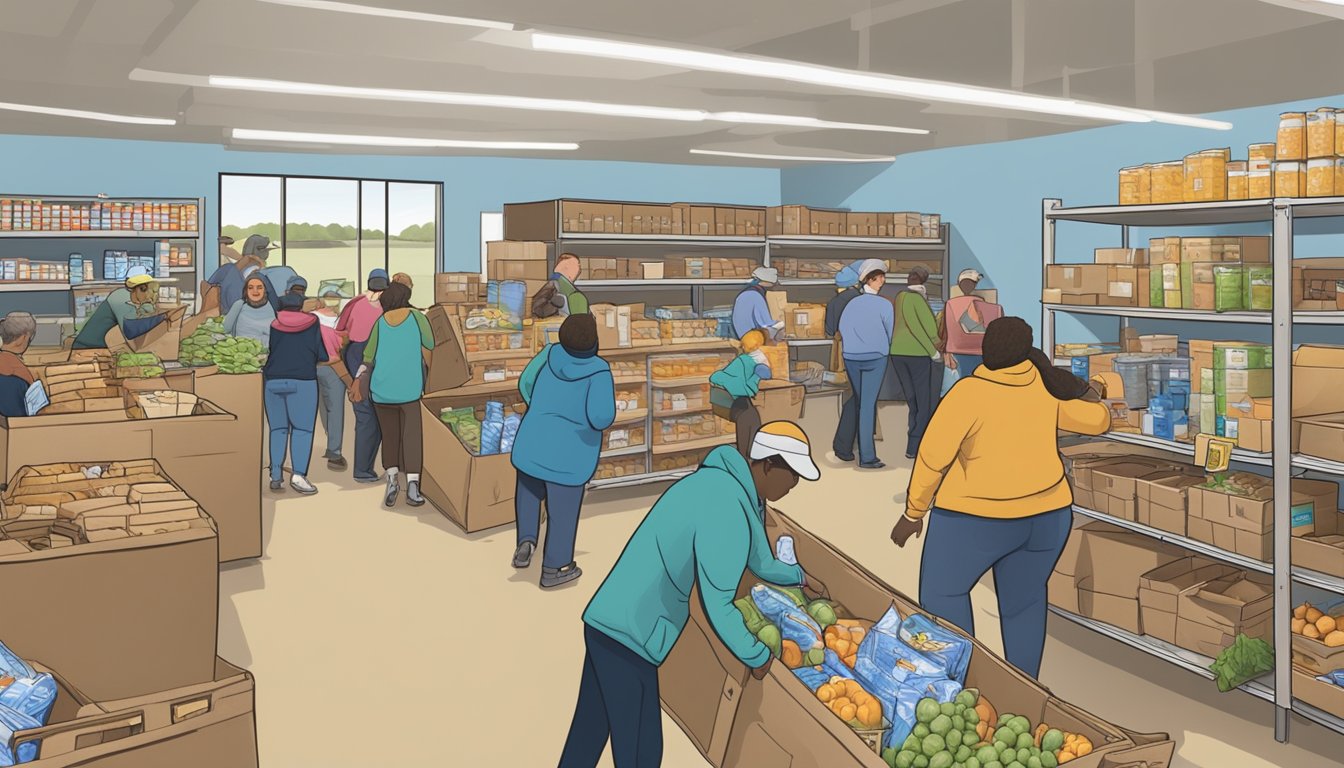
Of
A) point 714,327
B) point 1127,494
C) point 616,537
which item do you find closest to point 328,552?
point 616,537

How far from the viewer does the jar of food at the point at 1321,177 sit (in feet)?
13.2

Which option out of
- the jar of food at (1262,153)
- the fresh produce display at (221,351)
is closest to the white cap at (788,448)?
the jar of food at (1262,153)

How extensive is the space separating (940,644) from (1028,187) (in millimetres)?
9400

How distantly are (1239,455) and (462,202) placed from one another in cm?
1192

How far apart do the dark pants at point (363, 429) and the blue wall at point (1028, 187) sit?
21.3 feet

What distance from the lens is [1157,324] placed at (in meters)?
7.80

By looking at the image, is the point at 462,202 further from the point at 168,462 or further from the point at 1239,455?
the point at 1239,455

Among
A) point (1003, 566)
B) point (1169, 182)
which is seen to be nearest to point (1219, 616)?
point (1003, 566)

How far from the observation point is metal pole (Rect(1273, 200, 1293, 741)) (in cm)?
397

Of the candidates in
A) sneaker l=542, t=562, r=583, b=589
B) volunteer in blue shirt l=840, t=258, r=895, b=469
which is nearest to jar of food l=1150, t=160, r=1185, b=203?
sneaker l=542, t=562, r=583, b=589

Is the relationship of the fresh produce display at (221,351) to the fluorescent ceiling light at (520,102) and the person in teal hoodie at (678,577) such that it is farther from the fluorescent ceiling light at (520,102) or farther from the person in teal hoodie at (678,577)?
the person in teal hoodie at (678,577)

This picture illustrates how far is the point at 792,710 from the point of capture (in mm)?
2898

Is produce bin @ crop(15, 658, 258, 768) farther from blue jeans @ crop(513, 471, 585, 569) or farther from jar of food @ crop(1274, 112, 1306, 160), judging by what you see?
jar of food @ crop(1274, 112, 1306, 160)

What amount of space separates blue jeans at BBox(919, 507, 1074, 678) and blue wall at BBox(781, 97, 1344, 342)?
17.1ft
